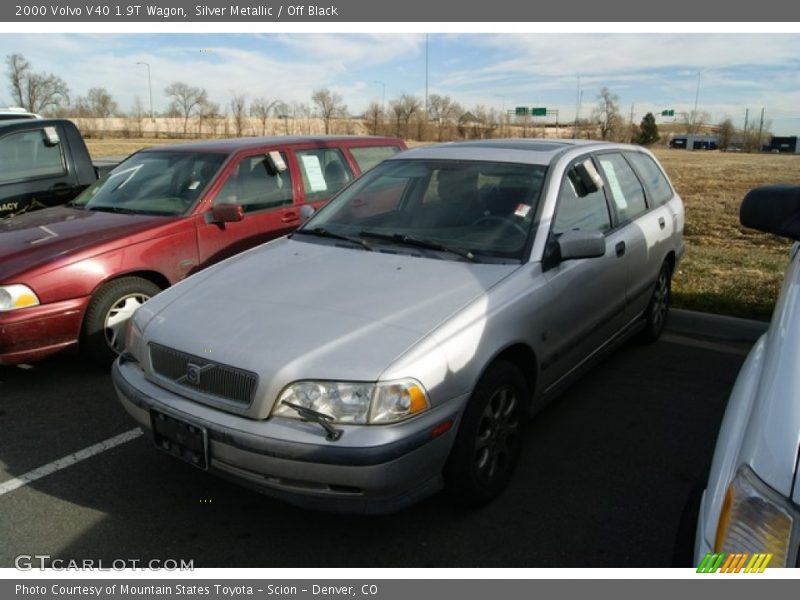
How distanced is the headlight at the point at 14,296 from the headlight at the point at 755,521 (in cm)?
403

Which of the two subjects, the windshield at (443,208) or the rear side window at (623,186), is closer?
the windshield at (443,208)

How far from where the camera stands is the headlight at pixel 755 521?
4.66 feet

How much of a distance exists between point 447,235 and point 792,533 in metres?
2.43

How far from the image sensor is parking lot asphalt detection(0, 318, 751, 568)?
272 centimetres

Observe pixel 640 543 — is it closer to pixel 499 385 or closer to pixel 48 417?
pixel 499 385

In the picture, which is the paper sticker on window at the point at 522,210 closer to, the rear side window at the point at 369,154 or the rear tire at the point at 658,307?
the rear tire at the point at 658,307

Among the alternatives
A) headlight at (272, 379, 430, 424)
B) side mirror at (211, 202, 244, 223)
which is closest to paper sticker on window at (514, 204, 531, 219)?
headlight at (272, 379, 430, 424)

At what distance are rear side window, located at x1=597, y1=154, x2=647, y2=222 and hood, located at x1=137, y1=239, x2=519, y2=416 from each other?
1.52 metres

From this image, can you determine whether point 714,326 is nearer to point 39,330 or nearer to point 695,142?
point 39,330

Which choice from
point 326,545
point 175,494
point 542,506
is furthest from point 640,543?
point 175,494

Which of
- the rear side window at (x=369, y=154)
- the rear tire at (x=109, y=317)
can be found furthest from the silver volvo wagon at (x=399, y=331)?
the rear side window at (x=369, y=154)

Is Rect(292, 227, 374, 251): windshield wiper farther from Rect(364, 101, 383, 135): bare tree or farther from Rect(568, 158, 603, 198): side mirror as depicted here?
Rect(364, 101, 383, 135): bare tree

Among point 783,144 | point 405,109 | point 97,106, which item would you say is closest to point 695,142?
point 783,144

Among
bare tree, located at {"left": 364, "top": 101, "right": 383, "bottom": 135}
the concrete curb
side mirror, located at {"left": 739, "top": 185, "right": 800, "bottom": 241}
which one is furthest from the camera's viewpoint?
bare tree, located at {"left": 364, "top": 101, "right": 383, "bottom": 135}
